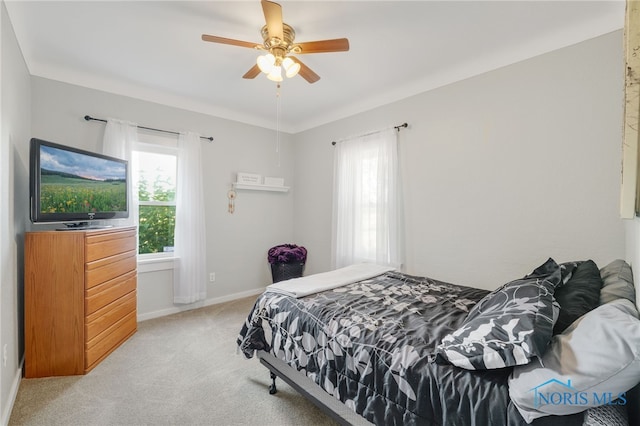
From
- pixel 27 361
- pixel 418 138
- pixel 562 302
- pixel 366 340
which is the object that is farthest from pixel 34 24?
pixel 562 302

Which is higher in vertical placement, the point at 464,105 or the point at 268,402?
the point at 464,105

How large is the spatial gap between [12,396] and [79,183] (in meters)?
1.58

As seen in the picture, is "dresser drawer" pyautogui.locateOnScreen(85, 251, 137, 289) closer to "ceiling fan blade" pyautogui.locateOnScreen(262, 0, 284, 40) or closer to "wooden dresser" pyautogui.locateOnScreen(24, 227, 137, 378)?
"wooden dresser" pyautogui.locateOnScreen(24, 227, 137, 378)

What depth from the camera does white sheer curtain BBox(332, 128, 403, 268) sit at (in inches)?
128

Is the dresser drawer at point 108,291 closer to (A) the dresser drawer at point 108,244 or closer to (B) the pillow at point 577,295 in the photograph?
(A) the dresser drawer at point 108,244

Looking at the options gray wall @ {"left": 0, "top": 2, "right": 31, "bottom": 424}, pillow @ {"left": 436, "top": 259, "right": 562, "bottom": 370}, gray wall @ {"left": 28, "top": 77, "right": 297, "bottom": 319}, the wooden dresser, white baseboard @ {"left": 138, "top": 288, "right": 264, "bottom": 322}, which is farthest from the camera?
white baseboard @ {"left": 138, "top": 288, "right": 264, "bottom": 322}

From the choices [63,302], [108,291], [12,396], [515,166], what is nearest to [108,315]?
[108,291]

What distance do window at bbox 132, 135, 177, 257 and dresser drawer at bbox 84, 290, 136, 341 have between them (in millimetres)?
731

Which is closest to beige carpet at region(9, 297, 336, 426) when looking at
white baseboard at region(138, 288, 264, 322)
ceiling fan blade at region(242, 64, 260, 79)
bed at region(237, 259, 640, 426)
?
bed at region(237, 259, 640, 426)

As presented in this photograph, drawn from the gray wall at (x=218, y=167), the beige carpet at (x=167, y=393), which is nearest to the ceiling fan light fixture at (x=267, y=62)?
the gray wall at (x=218, y=167)

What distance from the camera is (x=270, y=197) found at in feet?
14.7

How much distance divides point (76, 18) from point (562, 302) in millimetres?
3510

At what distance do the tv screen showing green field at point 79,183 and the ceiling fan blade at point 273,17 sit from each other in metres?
1.93

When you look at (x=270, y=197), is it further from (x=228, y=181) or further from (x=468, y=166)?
(x=468, y=166)
